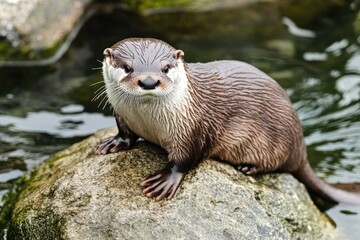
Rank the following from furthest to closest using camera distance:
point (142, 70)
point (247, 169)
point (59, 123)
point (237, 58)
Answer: point (237, 58)
point (59, 123)
point (247, 169)
point (142, 70)

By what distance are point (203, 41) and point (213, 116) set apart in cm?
396

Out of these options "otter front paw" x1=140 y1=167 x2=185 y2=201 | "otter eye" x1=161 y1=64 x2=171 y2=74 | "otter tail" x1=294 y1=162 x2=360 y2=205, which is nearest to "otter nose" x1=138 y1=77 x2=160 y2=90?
"otter eye" x1=161 y1=64 x2=171 y2=74

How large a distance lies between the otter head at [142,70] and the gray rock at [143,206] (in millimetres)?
483

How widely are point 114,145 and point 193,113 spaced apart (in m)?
0.54

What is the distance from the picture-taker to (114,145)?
411 cm

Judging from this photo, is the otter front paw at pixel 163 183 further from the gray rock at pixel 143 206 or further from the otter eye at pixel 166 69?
the otter eye at pixel 166 69

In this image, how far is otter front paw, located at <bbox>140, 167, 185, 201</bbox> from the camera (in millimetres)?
3750

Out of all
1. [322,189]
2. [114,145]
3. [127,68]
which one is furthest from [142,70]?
[322,189]

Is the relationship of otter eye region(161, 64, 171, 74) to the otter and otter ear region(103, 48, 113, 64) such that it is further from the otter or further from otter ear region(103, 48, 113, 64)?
otter ear region(103, 48, 113, 64)

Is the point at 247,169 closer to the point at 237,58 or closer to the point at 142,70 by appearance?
the point at 142,70

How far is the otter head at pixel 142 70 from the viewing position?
335 centimetres

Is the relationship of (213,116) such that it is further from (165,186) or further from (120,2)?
(120,2)

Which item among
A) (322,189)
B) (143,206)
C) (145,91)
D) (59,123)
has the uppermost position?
(145,91)

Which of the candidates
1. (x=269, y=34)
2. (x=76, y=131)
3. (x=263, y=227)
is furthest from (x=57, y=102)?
(x=263, y=227)
